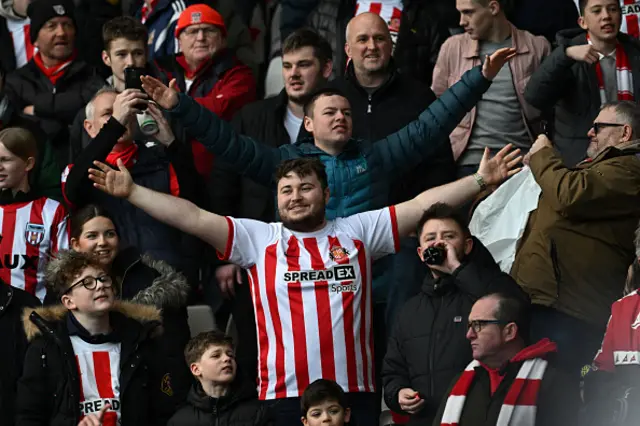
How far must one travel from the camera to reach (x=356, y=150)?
9.61 meters

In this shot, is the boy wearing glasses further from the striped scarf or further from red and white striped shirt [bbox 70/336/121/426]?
the striped scarf

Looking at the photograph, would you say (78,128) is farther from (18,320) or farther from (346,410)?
(346,410)

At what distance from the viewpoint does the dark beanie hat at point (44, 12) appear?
12203mm

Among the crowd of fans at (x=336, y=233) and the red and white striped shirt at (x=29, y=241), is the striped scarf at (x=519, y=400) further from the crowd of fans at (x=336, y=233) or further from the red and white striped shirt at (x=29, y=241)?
the red and white striped shirt at (x=29, y=241)

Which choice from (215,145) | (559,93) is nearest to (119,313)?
(215,145)

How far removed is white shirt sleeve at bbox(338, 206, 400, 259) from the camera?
9.02 metres

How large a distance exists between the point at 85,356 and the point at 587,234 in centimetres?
275

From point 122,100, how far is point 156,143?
58cm

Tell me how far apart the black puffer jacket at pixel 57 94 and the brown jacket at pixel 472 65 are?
252 cm

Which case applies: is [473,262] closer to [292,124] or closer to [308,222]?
[308,222]

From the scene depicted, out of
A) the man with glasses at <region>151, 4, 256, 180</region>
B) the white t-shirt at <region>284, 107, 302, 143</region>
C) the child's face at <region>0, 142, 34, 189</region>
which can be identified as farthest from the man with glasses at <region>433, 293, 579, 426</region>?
the man with glasses at <region>151, 4, 256, 180</region>

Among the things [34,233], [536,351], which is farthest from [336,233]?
[34,233]

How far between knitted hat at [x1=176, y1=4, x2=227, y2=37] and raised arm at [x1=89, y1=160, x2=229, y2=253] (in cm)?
288

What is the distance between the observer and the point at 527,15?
478 inches
